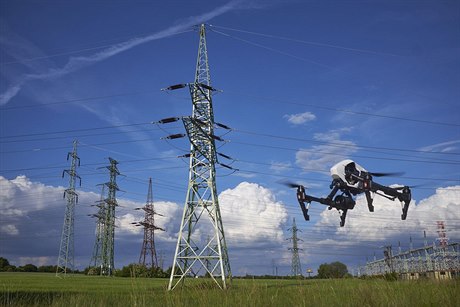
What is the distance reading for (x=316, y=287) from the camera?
8.24m

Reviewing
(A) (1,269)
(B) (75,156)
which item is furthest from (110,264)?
(A) (1,269)

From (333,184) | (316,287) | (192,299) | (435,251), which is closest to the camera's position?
(192,299)

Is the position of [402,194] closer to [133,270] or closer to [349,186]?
[349,186]

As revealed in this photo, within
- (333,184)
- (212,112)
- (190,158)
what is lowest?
(333,184)

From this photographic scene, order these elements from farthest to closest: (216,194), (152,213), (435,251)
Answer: (435,251) → (152,213) → (216,194)

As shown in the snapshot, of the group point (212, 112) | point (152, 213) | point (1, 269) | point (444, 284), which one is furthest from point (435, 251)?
point (1, 269)

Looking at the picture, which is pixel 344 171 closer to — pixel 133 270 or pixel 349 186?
pixel 349 186

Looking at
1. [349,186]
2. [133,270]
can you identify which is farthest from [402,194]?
[133,270]

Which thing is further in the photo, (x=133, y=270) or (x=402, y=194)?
(x=402, y=194)

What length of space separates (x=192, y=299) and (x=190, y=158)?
25.0 m

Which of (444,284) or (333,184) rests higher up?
(333,184)

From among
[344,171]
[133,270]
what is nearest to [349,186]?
[344,171]

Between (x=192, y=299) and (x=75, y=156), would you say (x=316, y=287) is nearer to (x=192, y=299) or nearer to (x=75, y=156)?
(x=192, y=299)

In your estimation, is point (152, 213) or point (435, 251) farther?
point (435, 251)
